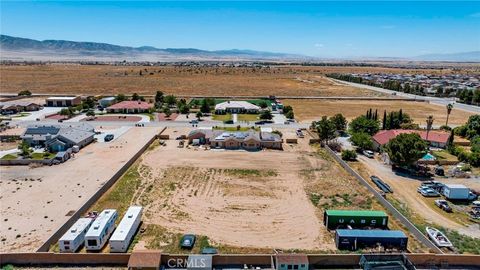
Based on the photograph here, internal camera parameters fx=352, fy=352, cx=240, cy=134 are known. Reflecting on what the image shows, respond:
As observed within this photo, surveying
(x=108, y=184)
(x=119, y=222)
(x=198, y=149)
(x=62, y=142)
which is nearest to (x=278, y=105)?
(x=198, y=149)

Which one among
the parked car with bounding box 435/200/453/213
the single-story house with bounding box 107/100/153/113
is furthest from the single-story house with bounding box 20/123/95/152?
the parked car with bounding box 435/200/453/213

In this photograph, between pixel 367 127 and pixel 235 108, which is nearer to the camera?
pixel 367 127

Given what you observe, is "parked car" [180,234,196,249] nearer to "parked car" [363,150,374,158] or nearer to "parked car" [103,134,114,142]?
"parked car" [363,150,374,158]

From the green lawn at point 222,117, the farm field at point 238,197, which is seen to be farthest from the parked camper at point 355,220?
the green lawn at point 222,117

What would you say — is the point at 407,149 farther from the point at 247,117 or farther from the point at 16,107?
the point at 16,107

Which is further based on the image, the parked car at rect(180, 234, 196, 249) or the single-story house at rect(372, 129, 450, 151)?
the single-story house at rect(372, 129, 450, 151)

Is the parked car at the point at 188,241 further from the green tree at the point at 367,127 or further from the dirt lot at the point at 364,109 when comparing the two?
the dirt lot at the point at 364,109

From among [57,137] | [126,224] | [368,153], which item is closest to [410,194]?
[368,153]
